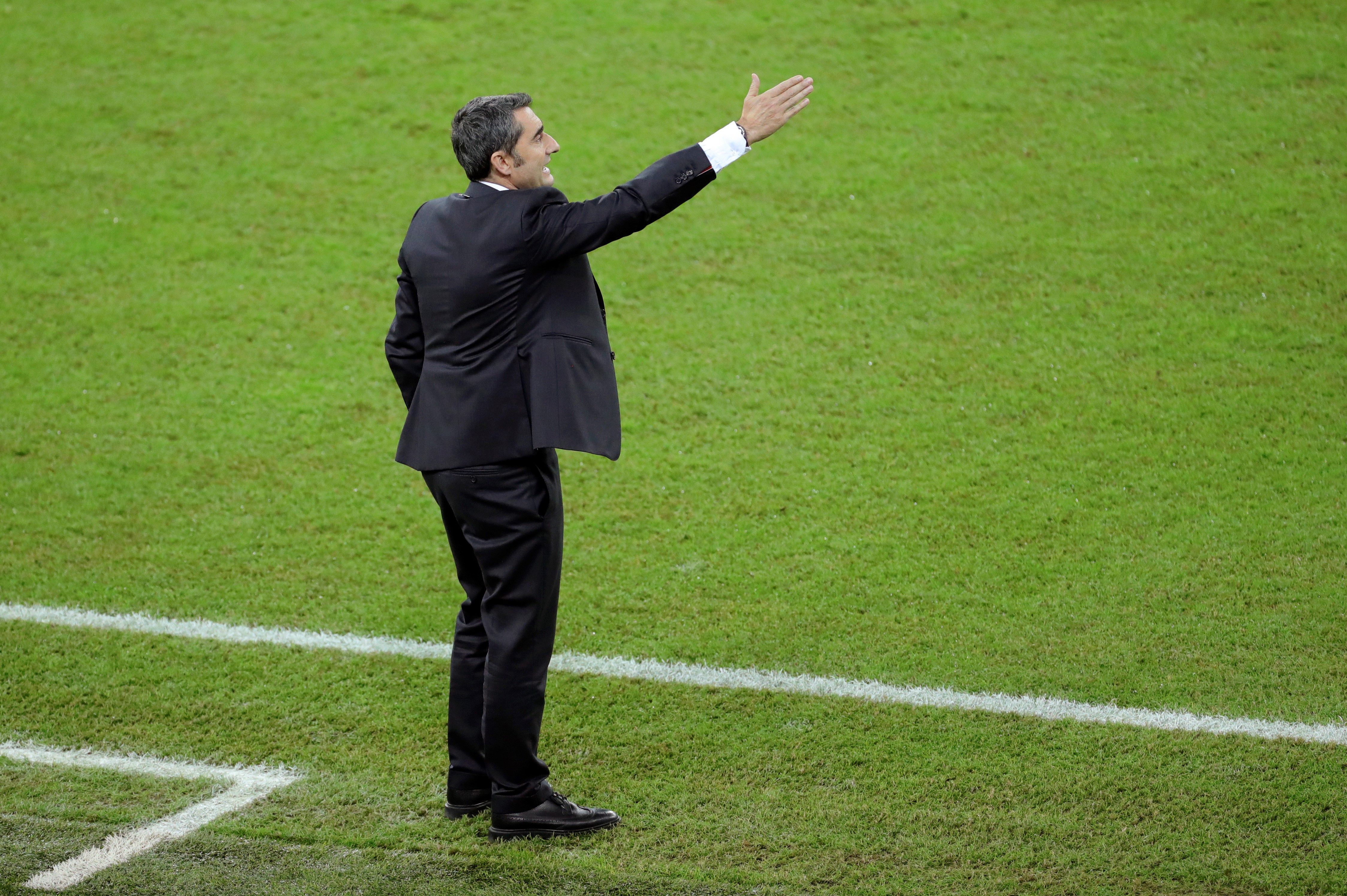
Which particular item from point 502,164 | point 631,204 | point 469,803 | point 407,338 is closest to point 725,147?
point 631,204

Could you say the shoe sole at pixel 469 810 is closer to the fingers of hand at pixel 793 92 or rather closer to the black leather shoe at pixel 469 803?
the black leather shoe at pixel 469 803

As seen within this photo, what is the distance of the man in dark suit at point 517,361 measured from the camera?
3023 mm

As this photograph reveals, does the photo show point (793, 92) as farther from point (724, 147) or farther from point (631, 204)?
point (631, 204)

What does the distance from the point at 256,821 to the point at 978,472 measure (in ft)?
10.8

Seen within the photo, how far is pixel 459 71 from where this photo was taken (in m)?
8.64

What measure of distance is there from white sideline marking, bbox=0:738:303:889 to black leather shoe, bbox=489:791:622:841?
73 centimetres

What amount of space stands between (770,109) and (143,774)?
251 centimetres

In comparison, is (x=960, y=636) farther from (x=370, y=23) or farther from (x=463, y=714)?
(x=370, y=23)

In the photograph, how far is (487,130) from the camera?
10.1ft

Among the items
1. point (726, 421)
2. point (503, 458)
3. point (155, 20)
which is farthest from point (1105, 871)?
point (155, 20)

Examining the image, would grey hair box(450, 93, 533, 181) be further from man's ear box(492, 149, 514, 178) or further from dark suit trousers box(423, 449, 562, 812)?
dark suit trousers box(423, 449, 562, 812)

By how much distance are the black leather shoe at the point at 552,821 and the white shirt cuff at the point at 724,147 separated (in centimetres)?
163

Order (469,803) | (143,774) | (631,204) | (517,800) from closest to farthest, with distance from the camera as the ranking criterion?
(631,204) → (517,800) → (469,803) → (143,774)

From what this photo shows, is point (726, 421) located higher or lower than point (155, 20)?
lower
